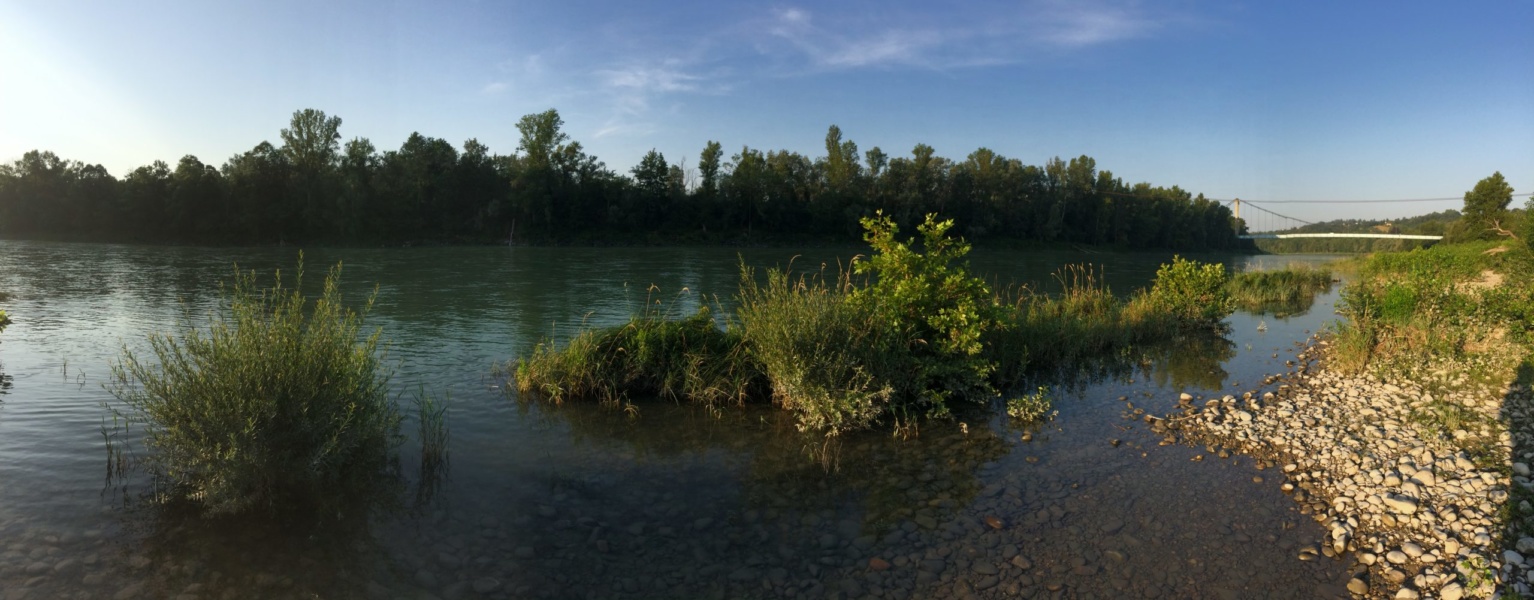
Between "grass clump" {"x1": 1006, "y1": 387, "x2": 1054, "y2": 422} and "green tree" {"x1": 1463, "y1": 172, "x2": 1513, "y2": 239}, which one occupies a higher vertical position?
"green tree" {"x1": 1463, "y1": 172, "x2": 1513, "y2": 239}

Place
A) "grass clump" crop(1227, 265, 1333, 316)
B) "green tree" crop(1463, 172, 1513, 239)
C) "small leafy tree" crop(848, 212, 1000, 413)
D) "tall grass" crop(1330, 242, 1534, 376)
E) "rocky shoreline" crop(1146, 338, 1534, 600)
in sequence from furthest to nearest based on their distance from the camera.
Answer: "green tree" crop(1463, 172, 1513, 239) < "grass clump" crop(1227, 265, 1333, 316) < "tall grass" crop(1330, 242, 1534, 376) < "small leafy tree" crop(848, 212, 1000, 413) < "rocky shoreline" crop(1146, 338, 1534, 600)

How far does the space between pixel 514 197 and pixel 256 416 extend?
272ft

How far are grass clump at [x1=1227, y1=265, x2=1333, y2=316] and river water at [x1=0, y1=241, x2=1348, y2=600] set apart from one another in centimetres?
1879

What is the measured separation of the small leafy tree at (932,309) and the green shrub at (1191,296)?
10767mm

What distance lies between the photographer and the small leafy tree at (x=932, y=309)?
10766mm

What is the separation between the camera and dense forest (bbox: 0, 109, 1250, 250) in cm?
7319

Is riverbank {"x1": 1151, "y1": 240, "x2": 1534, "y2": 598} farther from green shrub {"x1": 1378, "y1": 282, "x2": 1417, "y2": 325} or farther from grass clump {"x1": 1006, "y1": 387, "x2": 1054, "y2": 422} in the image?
grass clump {"x1": 1006, "y1": 387, "x2": 1054, "y2": 422}

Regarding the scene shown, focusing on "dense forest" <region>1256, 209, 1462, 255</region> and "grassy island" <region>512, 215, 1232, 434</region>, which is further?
"dense forest" <region>1256, 209, 1462, 255</region>

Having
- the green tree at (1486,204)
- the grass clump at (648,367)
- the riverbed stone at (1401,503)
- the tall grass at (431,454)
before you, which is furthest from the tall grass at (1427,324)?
the green tree at (1486,204)

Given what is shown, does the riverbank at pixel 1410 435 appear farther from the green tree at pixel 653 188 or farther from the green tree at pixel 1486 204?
the green tree at pixel 653 188

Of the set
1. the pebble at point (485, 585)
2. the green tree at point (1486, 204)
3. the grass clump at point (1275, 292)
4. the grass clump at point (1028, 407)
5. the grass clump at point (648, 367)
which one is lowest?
→ the pebble at point (485, 585)

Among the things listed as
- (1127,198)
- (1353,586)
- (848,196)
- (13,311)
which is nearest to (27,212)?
(13,311)

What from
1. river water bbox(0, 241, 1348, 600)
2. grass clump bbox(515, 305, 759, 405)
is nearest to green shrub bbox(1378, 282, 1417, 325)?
river water bbox(0, 241, 1348, 600)

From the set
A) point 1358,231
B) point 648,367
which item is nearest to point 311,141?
point 648,367
